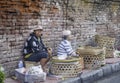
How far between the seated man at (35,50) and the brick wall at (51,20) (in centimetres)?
17

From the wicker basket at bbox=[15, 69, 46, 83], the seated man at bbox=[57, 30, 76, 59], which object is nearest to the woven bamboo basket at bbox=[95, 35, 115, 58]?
the seated man at bbox=[57, 30, 76, 59]

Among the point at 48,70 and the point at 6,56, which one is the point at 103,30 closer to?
the point at 48,70

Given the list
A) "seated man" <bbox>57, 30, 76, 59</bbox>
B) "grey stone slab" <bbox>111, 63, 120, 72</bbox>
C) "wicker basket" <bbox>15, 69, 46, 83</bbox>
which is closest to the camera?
"wicker basket" <bbox>15, 69, 46, 83</bbox>

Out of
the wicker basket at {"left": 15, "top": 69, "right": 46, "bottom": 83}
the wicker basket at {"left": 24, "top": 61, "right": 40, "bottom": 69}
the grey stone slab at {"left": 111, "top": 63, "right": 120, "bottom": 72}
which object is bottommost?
the grey stone slab at {"left": 111, "top": 63, "right": 120, "bottom": 72}

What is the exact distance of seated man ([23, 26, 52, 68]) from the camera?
7715mm

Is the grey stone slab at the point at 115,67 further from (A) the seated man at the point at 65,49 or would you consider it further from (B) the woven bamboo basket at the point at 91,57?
(A) the seated man at the point at 65,49

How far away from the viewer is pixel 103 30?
11719 millimetres

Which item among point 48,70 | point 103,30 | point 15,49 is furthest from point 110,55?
point 15,49

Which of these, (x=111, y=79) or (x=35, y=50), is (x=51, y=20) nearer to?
(x=35, y=50)

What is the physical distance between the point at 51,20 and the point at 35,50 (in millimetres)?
1516

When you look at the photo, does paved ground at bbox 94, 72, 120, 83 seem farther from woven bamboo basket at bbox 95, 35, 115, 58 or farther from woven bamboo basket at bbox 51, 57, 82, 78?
woven bamboo basket at bbox 95, 35, 115, 58

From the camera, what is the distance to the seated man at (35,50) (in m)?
7.71

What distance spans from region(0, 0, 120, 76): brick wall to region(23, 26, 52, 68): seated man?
0.17 metres

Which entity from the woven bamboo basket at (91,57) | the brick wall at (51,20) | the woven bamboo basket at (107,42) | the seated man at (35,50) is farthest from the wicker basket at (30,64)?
the woven bamboo basket at (107,42)
